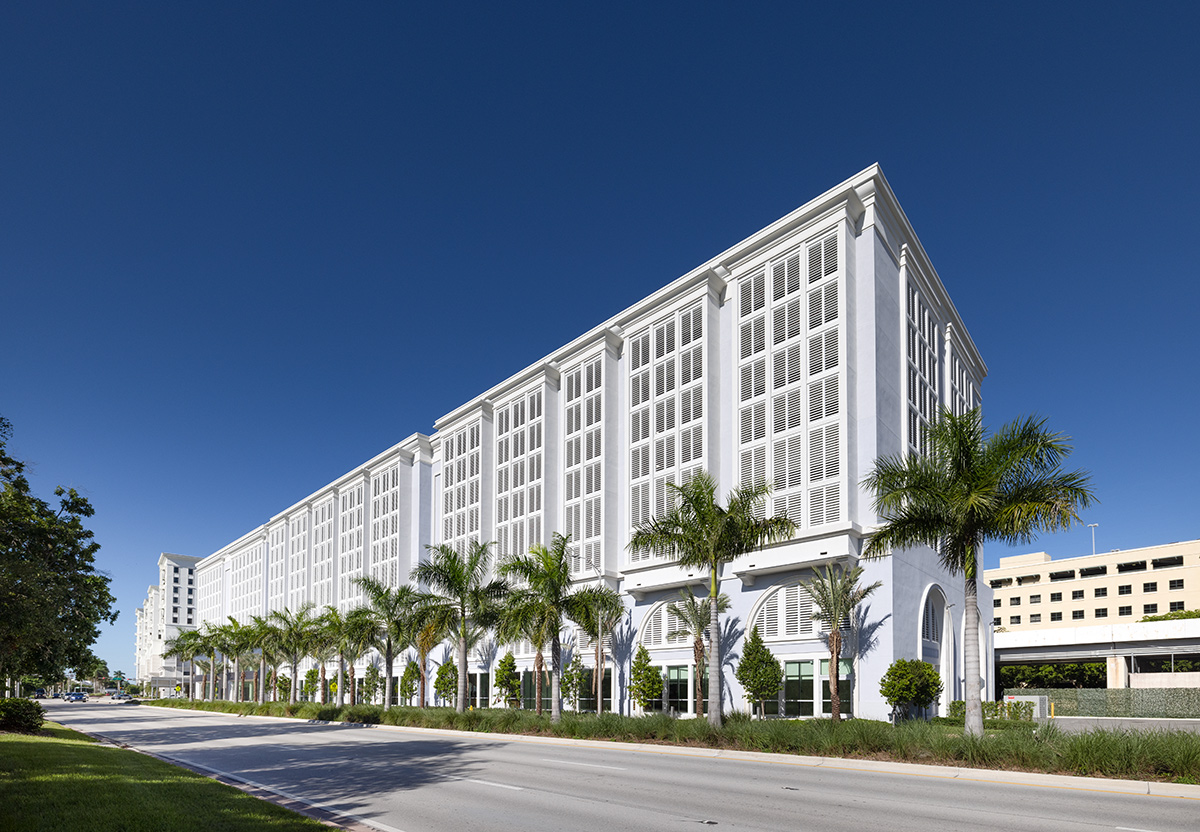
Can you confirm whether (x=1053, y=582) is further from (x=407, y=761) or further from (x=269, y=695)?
(x=407, y=761)

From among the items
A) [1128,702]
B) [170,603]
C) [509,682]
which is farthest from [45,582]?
[170,603]

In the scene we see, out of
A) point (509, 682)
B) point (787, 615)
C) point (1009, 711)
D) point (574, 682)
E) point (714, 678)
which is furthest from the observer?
point (509, 682)

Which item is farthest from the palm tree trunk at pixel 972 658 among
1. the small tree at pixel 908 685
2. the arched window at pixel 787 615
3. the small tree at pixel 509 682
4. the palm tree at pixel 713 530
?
the small tree at pixel 509 682

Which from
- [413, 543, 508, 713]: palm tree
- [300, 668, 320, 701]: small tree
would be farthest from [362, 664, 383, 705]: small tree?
[413, 543, 508, 713]: palm tree

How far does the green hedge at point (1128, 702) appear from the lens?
54.4m

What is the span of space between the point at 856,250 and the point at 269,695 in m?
86.6

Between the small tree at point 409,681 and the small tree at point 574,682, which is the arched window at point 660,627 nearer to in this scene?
the small tree at point 574,682

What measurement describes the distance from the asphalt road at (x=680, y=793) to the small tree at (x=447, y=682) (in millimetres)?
33775

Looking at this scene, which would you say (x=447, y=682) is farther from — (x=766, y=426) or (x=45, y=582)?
(x=45, y=582)

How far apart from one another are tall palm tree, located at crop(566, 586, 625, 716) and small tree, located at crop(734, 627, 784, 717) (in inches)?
254

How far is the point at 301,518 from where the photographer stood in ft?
314

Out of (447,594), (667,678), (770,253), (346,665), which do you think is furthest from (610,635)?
(346,665)

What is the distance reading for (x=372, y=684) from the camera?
228 ft

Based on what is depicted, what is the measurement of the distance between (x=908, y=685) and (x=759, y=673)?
6313 mm
